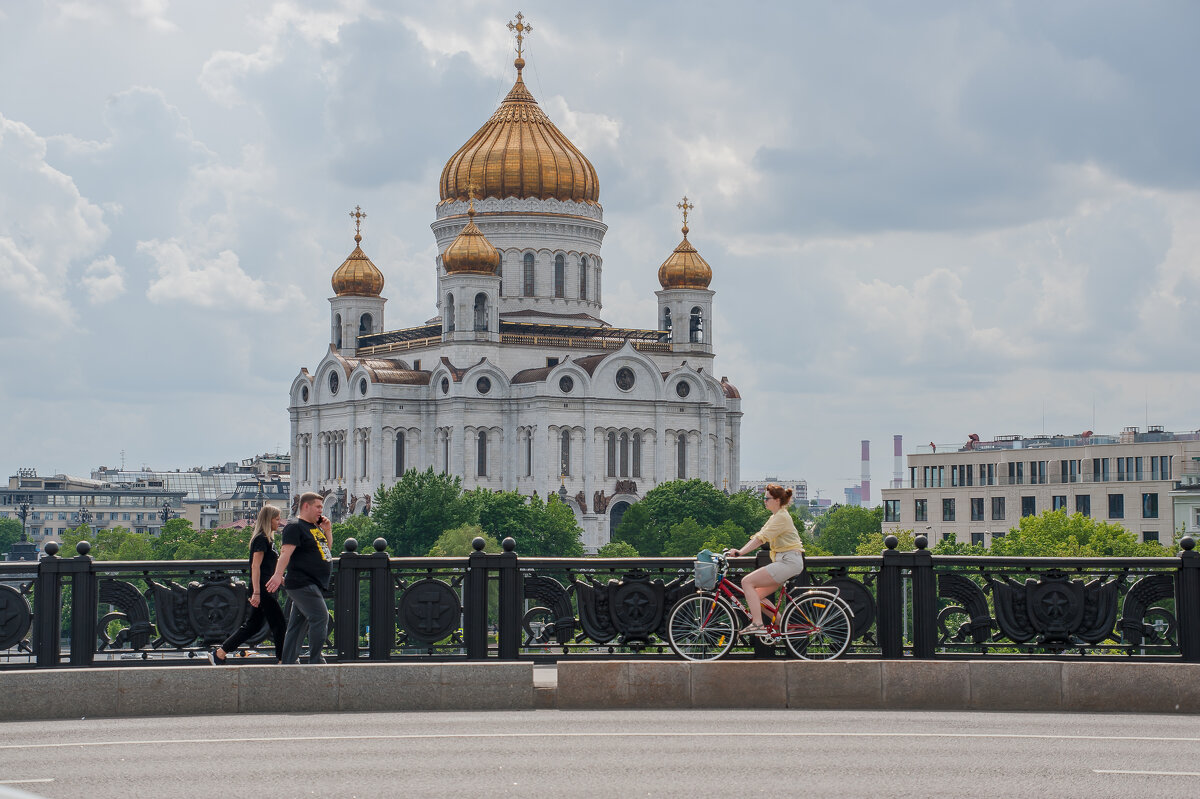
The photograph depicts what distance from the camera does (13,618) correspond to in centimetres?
1900

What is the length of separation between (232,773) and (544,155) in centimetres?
10368

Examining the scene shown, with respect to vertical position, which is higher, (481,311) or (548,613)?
(481,311)

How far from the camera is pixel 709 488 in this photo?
10638cm

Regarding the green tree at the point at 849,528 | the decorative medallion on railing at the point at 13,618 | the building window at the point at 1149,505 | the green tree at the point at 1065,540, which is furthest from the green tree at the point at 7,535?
the decorative medallion on railing at the point at 13,618

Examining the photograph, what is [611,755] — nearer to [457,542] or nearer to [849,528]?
[457,542]

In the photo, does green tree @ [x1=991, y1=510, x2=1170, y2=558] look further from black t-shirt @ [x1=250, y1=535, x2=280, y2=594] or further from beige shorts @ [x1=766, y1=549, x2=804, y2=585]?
black t-shirt @ [x1=250, y1=535, x2=280, y2=594]

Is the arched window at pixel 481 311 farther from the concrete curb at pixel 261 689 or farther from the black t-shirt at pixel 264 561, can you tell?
the concrete curb at pixel 261 689

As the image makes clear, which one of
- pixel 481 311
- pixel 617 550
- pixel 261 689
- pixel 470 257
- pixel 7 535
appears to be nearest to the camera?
pixel 261 689

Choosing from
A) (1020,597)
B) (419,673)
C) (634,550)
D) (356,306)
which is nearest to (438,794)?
(419,673)

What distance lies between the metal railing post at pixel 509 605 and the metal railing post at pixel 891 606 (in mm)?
3570

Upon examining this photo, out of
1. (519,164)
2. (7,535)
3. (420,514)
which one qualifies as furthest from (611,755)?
(7,535)

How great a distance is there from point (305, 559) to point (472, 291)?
301 feet

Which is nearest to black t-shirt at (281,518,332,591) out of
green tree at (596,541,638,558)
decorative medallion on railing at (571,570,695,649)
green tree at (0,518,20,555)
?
decorative medallion on railing at (571,570,695,649)

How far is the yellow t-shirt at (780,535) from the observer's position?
18438 millimetres
